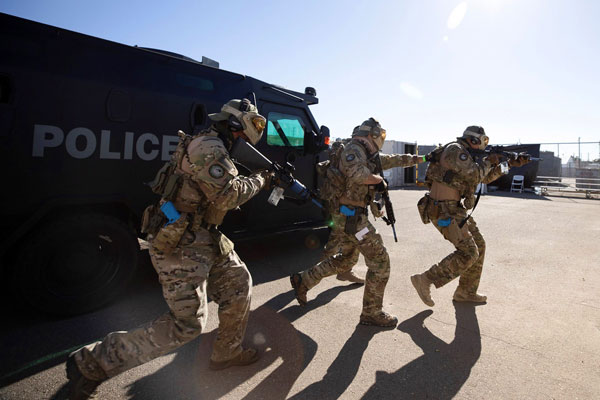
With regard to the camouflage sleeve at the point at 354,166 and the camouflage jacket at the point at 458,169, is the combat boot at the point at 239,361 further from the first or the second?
the camouflage jacket at the point at 458,169

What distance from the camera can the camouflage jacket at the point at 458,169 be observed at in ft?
11.5

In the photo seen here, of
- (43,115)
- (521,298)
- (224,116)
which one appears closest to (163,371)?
(224,116)

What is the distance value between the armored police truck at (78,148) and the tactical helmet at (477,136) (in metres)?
1.99

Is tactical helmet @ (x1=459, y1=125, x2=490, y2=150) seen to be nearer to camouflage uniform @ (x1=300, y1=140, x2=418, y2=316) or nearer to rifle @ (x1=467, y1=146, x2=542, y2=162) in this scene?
rifle @ (x1=467, y1=146, x2=542, y2=162)

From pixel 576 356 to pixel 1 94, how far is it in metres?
4.86

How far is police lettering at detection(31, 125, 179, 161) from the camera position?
2.95 m

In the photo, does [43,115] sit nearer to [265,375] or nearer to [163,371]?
[163,371]

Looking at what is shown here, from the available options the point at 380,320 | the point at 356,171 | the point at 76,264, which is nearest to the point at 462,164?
the point at 356,171

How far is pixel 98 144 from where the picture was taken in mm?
3236

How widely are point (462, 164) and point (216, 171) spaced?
99.6 inches

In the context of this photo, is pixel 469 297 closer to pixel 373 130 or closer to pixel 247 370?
pixel 373 130

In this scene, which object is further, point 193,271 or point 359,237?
point 359,237

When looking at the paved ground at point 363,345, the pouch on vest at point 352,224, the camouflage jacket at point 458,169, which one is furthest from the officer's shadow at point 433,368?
the camouflage jacket at point 458,169

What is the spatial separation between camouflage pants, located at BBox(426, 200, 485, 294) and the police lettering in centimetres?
290
